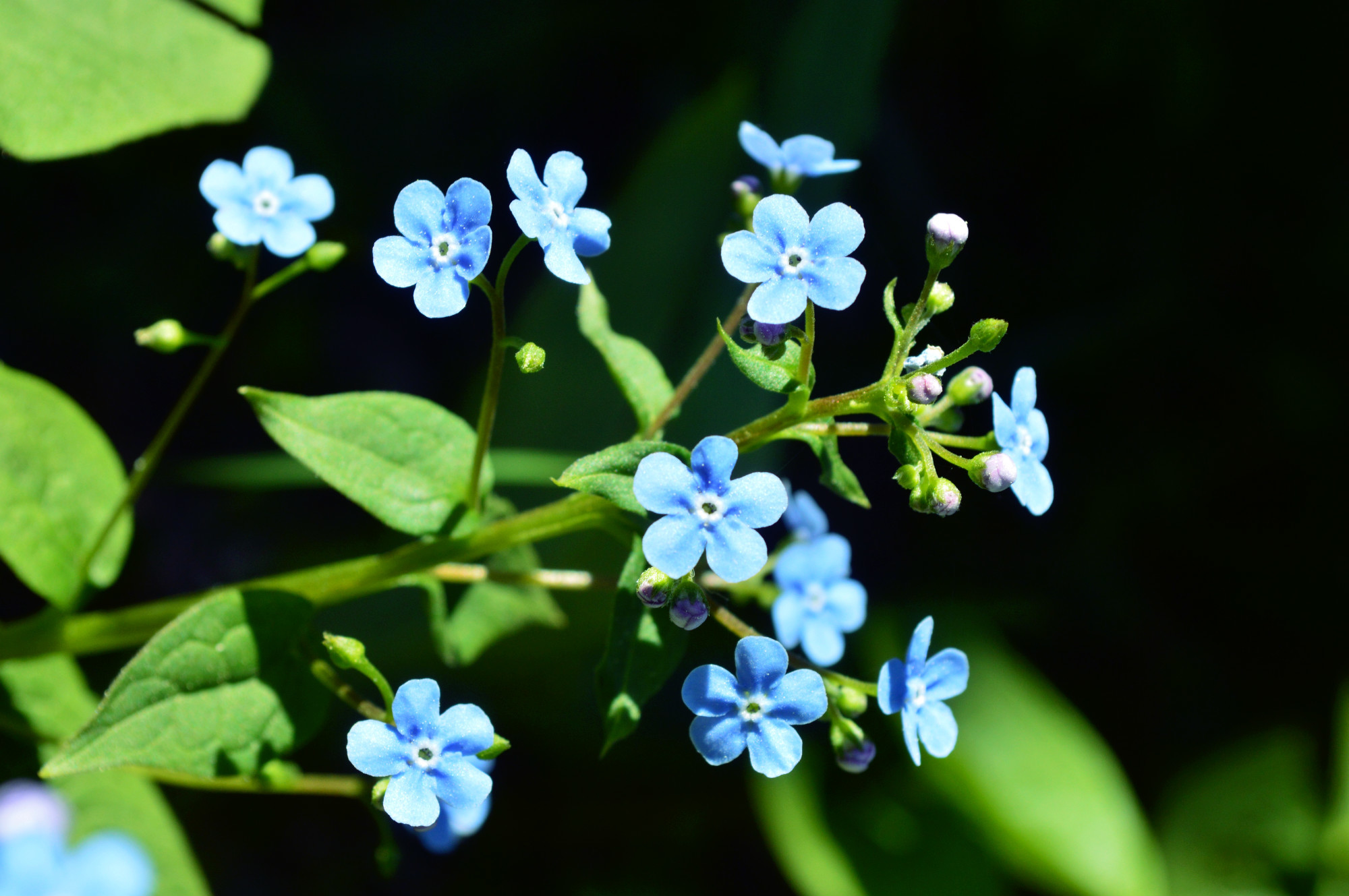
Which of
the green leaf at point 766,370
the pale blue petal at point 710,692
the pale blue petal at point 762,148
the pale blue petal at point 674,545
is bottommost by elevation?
the pale blue petal at point 710,692

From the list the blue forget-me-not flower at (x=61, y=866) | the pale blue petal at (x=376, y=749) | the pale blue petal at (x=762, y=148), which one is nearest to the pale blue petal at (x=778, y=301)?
the pale blue petal at (x=762, y=148)

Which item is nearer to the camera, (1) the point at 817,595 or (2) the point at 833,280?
(2) the point at 833,280

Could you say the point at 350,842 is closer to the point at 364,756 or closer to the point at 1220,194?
the point at 364,756

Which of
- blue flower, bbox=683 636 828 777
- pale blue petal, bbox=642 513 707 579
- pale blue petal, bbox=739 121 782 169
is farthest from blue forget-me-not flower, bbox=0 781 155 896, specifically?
pale blue petal, bbox=739 121 782 169

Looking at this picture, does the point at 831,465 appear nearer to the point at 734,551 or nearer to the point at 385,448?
the point at 734,551

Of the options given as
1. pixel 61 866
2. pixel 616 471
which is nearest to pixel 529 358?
pixel 616 471

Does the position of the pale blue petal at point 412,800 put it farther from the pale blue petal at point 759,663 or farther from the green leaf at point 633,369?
the green leaf at point 633,369
